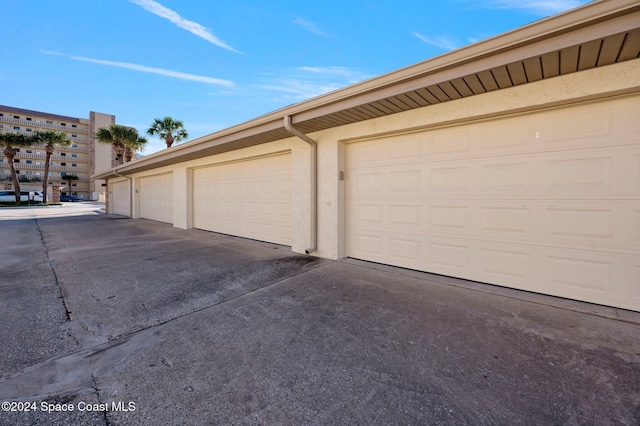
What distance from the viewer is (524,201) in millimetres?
3531

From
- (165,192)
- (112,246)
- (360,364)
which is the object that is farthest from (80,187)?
(360,364)

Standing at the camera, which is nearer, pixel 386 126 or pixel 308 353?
pixel 308 353

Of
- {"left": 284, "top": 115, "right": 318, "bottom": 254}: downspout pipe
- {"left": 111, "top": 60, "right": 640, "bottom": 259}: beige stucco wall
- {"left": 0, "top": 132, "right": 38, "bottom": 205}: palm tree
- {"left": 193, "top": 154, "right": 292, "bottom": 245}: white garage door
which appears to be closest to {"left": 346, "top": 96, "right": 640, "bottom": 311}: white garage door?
{"left": 111, "top": 60, "right": 640, "bottom": 259}: beige stucco wall

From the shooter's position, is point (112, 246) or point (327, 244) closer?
point (327, 244)

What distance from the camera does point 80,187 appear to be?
52.7 metres

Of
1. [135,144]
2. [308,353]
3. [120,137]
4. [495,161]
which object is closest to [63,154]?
[120,137]

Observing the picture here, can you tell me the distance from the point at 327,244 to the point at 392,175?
6.28ft

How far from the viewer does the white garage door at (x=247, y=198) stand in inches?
261

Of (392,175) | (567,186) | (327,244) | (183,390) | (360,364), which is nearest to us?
(183,390)

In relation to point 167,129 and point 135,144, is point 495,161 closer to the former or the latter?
point 167,129

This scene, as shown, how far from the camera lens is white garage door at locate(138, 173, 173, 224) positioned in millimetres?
11625

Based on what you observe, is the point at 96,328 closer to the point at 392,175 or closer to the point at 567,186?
the point at 392,175

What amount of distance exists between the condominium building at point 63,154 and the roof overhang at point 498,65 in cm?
5781

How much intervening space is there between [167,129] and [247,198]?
18982mm
